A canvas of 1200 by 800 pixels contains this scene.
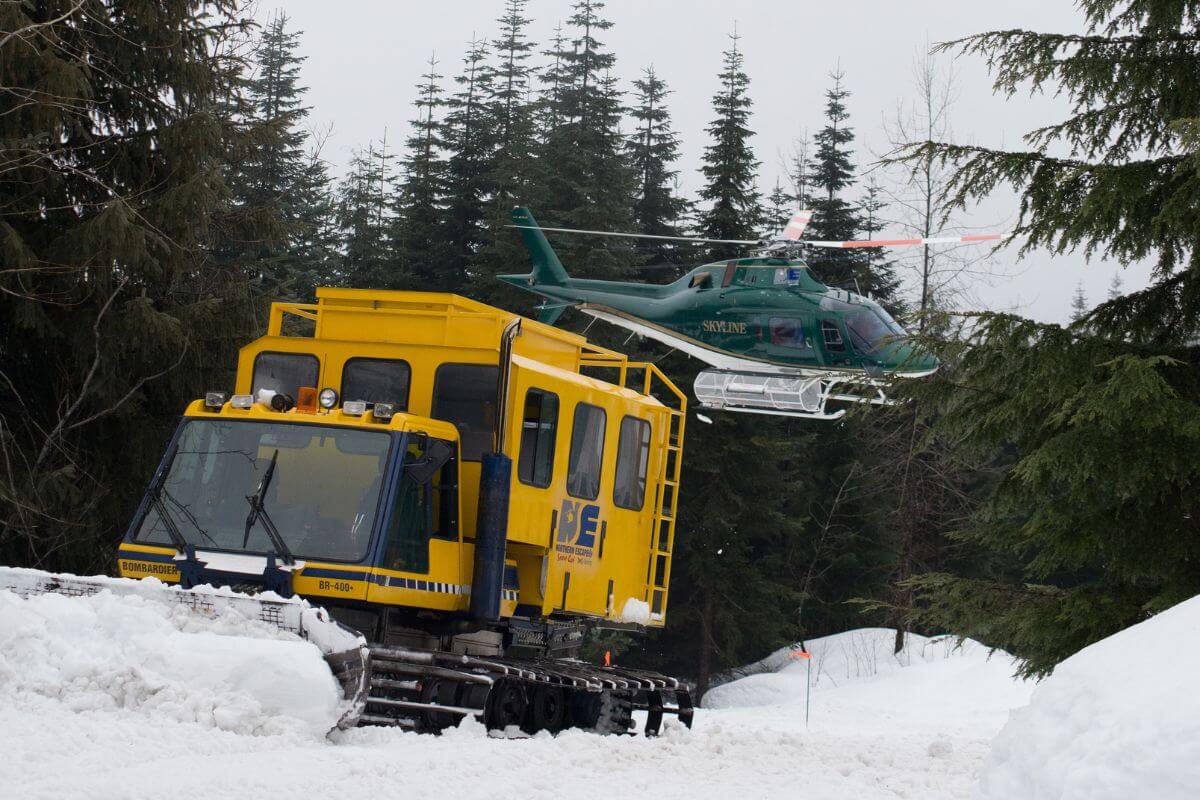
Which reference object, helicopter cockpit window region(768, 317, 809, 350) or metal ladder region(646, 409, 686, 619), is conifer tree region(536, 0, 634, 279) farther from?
metal ladder region(646, 409, 686, 619)

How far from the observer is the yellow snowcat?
9.16 meters

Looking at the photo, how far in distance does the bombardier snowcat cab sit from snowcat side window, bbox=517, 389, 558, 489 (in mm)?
19

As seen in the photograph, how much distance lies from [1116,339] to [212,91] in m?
10.4

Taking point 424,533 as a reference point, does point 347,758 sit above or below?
below

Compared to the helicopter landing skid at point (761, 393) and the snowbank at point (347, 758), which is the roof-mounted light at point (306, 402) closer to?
the snowbank at point (347, 758)

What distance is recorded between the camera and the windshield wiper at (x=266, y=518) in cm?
918

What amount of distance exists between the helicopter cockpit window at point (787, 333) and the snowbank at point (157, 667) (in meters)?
18.1

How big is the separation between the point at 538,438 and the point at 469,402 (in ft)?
1.97

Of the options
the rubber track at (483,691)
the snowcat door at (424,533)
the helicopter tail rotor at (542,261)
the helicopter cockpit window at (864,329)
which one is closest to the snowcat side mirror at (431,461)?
the snowcat door at (424,533)

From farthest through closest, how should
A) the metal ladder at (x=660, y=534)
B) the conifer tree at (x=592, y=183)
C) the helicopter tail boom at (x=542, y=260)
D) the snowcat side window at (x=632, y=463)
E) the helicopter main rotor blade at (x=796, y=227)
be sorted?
the conifer tree at (x=592, y=183), the helicopter tail boom at (x=542, y=260), the helicopter main rotor blade at (x=796, y=227), the metal ladder at (x=660, y=534), the snowcat side window at (x=632, y=463)

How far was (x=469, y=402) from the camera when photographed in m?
10.6

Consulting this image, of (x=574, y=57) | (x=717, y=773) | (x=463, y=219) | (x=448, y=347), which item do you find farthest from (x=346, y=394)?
(x=574, y=57)

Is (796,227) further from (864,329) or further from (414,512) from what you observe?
(414,512)

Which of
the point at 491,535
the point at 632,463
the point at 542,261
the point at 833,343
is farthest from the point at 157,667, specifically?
the point at 542,261
